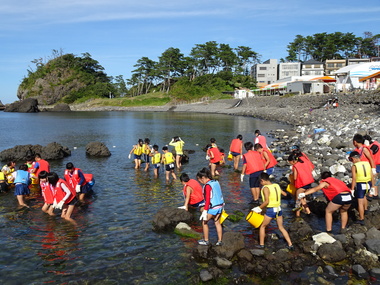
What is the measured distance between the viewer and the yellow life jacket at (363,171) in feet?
30.6

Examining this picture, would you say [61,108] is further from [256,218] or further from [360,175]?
[360,175]

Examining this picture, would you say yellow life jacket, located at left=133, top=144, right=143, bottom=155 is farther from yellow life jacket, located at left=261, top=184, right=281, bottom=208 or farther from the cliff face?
the cliff face

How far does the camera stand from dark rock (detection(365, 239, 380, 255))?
775 cm

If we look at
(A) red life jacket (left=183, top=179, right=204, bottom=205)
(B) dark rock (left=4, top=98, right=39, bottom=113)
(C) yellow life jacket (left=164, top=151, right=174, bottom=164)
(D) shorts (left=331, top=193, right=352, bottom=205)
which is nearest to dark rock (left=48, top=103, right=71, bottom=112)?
(B) dark rock (left=4, top=98, right=39, bottom=113)

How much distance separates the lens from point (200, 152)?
84.1 ft

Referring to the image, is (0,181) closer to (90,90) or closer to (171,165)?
(171,165)

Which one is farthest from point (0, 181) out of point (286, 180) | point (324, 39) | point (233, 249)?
point (324, 39)

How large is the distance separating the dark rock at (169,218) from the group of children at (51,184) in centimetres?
298

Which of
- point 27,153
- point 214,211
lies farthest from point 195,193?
point 27,153

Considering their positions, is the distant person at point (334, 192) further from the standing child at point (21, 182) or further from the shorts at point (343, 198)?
the standing child at point (21, 182)

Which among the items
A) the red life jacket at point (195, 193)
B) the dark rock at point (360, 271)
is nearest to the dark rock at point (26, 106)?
the red life jacket at point (195, 193)

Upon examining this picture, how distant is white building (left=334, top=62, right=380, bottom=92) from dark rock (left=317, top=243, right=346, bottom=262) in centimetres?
5442

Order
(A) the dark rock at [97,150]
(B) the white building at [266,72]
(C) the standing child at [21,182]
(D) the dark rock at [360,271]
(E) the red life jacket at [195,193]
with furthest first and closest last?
(B) the white building at [266,72]
(A) the dark rock at [97,150]
(C) the standing child at [21,182]
(E) the red life jacket at [195,193]
(D) the dark rock at [360,271]

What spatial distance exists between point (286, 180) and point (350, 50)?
403 ft
